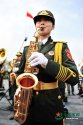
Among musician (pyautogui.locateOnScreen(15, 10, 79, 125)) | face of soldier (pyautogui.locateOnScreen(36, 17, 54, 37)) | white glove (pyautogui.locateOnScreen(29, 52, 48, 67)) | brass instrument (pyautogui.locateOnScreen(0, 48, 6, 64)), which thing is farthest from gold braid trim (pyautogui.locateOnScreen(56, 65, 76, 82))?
brass instrument (pyautogui.locateOnScreen(0, 48, 6, 64))

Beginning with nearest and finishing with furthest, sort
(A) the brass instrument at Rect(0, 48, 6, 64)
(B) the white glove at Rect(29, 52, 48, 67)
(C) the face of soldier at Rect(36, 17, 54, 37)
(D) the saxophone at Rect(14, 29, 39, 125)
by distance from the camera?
(B) the white glove at Rect(29, 52, 48, 67)
(D) the saxophone at Rect(14, 29, 39, 125)
(C) the face of soldier at Rect(36, 17, 54, 37)
(A) the brass instrument at Rect(0, 48, 6, 64)

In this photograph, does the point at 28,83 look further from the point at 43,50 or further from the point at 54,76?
the point at 43,50

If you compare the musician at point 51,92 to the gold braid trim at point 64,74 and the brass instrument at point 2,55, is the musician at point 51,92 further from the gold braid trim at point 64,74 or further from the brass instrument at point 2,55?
the brass instrument at point 2,55

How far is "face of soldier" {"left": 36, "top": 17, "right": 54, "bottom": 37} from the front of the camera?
411cm

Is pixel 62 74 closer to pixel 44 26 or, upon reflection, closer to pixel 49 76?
pixel 49 76

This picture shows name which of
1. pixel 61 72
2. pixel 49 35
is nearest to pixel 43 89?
pixel 61 72

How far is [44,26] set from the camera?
4117 mm

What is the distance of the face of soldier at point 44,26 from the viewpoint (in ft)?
13.5

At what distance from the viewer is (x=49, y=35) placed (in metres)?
4.22

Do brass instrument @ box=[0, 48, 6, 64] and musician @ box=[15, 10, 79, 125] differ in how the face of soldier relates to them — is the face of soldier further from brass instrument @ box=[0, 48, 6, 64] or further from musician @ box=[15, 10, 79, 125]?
brass instrument @ box=[0, 48, 6, 64]

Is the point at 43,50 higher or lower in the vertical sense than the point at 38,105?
higher

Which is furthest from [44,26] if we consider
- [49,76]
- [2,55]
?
[2,55]

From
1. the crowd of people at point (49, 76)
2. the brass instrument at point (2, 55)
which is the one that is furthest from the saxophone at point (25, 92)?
the brass instrument at point (2, 55)

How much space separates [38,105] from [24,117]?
0.71ft
